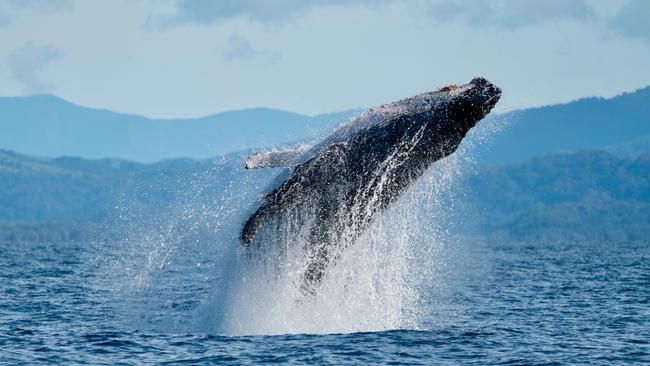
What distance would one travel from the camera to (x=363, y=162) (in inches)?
811

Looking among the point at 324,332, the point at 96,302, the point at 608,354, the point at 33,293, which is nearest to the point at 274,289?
the point at 324,332

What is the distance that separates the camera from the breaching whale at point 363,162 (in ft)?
65.3

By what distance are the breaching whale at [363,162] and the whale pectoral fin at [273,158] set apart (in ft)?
0.07

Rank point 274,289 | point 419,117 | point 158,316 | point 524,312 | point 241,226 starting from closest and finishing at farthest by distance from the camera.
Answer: point 419,117
point 241,226
point 274,289
point 158,316
point 524,312

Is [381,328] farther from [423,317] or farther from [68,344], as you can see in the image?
[68,344]

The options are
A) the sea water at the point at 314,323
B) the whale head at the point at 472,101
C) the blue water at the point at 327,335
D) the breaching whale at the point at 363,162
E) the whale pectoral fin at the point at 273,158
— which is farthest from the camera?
the whale pectoral fin at the point at 273,158

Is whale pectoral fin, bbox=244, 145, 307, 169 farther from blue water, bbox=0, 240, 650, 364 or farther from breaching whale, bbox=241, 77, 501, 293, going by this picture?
blue water, bbox=0, 240, 650, 364

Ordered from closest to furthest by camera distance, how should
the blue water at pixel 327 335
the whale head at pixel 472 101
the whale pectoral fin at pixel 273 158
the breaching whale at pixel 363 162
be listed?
1. the whale head at pixel 472 101
2. the breaching whale at pixel 363 162
3. the blue water at pixel 327 335
4. the whale pectoral fin at pixel 273 158

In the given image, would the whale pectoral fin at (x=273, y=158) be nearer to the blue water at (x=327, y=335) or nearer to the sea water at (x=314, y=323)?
the sea water at (x=314, y=323)

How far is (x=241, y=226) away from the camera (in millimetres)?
21672

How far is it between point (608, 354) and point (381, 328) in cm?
525

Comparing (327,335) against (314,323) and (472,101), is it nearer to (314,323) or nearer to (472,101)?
(314,323)

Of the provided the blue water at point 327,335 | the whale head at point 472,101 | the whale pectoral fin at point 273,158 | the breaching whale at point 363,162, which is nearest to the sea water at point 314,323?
the blue water at point 327,335

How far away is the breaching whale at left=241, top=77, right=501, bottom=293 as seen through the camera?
19.9 m
